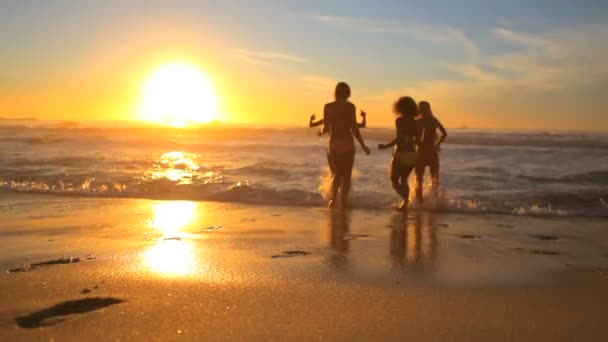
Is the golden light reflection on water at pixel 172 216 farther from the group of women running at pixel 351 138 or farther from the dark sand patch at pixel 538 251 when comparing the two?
the dark sand patch at pixel 538 251

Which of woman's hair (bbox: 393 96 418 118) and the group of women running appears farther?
woman's hair (bbox: 393 96 418 118)

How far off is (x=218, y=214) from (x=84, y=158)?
932cm

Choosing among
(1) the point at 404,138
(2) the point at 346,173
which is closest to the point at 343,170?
(2) the point at 346,173

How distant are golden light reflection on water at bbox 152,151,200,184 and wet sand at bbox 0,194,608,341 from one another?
14.6 feet

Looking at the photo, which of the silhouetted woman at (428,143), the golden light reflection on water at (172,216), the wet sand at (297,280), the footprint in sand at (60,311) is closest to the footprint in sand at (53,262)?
the wet sand at (297,280)

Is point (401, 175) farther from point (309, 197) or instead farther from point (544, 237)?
point (544, 237)

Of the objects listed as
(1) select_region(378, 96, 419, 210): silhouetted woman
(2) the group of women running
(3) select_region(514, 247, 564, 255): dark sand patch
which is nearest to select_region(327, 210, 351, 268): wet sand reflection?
(2) the group of women running

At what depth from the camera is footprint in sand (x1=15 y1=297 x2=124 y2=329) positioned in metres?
2.89

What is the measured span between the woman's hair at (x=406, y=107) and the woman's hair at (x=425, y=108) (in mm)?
778

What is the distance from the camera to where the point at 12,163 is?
44.9 feet

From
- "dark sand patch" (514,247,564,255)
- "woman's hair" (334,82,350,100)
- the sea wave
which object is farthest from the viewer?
the sea wave

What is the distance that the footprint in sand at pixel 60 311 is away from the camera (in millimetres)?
2889

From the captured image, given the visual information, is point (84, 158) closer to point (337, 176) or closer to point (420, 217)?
point (337, 176)

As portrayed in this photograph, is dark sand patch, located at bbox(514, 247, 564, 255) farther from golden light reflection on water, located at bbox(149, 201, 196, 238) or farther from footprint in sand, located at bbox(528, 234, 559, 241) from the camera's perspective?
golden light reflection on water, located at bbox(149, 201, 196, 238)
